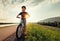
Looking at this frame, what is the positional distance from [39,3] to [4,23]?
50 centimetres

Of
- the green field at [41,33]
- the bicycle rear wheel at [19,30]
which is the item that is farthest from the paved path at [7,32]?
the green field at [41,33]

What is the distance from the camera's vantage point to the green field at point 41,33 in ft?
7.48

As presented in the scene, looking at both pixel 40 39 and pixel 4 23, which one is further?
pixel 4 23

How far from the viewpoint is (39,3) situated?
2387 mm

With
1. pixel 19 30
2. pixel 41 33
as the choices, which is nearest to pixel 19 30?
pixel 19 30

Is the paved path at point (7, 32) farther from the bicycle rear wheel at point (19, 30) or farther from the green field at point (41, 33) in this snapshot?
the green field at point (41, 33)

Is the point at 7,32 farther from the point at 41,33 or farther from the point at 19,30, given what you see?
the point at 41,33

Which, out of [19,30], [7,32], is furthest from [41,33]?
[7,32]

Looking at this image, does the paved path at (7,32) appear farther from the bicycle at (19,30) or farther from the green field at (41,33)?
the green field at (41,33)

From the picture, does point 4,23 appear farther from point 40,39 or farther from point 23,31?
point 40,39

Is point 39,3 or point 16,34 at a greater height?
point 39,3

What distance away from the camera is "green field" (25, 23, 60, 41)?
228 cm

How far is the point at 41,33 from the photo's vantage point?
7.61 ft

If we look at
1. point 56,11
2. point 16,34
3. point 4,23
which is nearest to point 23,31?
point 16,34
